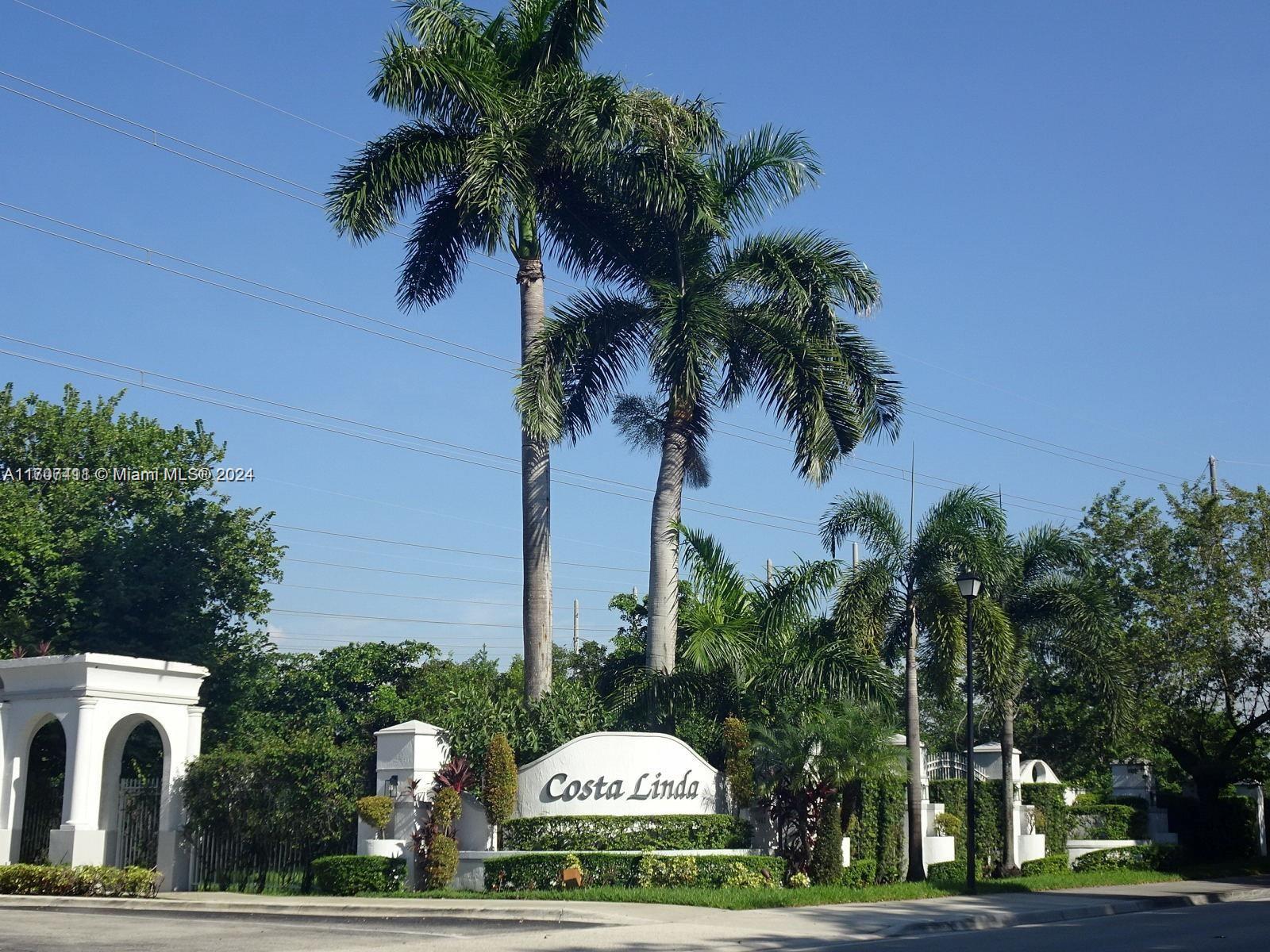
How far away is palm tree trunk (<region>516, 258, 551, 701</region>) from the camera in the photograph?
2658cm

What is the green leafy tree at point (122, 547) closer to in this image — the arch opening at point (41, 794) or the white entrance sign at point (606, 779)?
the arch opening at point (41, 794)

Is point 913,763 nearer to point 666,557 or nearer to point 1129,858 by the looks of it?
point 666,557

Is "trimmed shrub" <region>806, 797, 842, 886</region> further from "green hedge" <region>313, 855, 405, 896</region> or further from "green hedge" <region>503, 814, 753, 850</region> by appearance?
"green hedge" <region>313, 855, 405, 896</region>

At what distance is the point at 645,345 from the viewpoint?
28.8m

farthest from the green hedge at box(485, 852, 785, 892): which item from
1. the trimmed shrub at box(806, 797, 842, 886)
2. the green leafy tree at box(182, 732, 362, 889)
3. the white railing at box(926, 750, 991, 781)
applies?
the white railing at box(926, 750, 991, 781)

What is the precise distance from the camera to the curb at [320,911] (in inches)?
722

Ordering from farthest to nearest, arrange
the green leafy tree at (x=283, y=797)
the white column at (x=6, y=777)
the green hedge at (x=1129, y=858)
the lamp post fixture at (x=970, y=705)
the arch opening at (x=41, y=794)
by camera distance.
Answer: the green hedge at (x=1129, y=858) → the arch opening at (x=41, y=794) → the white column at (x=6, y=777) → the green leafy tree at (x=283, y=797) → the lamp post fixture at (x=970, y=705)

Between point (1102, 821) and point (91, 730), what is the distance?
2494cm

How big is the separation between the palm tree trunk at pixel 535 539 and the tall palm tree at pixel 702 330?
0.84 meters

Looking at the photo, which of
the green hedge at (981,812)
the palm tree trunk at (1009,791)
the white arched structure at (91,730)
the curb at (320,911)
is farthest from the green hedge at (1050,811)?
the white arched structure at (91,730)

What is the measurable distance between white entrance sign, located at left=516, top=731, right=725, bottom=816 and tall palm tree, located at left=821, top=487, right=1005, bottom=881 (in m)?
5.02

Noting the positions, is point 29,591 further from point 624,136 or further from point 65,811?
point 624,136

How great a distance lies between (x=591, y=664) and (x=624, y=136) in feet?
95.4

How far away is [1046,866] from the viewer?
97.9ft
